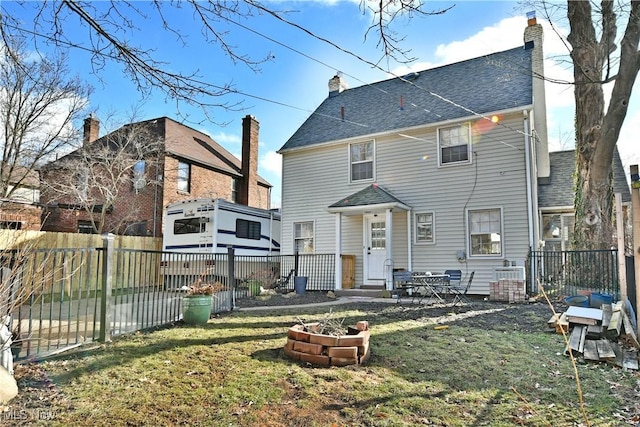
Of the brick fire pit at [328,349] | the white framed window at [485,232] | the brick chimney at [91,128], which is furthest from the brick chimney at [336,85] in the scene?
the brick fire pit at [328,349]

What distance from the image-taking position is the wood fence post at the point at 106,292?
520cm

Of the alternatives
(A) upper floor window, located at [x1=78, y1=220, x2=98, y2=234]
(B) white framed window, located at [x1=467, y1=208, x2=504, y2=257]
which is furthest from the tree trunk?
(A) upper floor window, located at [x1=78, y1=220, x2=98, y2=234]

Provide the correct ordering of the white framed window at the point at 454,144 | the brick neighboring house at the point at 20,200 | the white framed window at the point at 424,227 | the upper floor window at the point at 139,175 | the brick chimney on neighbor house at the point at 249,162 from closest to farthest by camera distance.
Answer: the white framed window at the point at 454,144
the white framed window at the point at 424,227
the brick neighboring house at the point at 20,200
the upper floor window at the point at 139,175
the brick chimney on neighbor house at the point at 249,162

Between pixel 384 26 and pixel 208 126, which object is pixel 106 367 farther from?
pixel 384 26

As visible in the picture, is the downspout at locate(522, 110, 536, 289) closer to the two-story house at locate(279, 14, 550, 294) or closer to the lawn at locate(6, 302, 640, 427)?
the two-story house at locate(279, 14, 550, 294)

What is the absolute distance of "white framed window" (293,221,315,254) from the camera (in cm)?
1491

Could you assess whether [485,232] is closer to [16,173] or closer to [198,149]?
[198,149]

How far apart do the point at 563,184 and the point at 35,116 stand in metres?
20.5

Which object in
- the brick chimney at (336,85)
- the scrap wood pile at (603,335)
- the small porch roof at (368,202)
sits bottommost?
the scrap wood pile at (603,335)

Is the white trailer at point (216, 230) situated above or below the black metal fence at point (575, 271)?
above

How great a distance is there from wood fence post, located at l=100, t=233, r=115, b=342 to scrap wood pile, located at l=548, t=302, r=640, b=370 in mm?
5754

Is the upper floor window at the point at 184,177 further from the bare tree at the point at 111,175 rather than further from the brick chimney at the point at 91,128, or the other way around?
the brick chimney at the point at 91,128

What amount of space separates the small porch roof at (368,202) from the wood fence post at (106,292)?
27.3ft

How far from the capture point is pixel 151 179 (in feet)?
57.0
